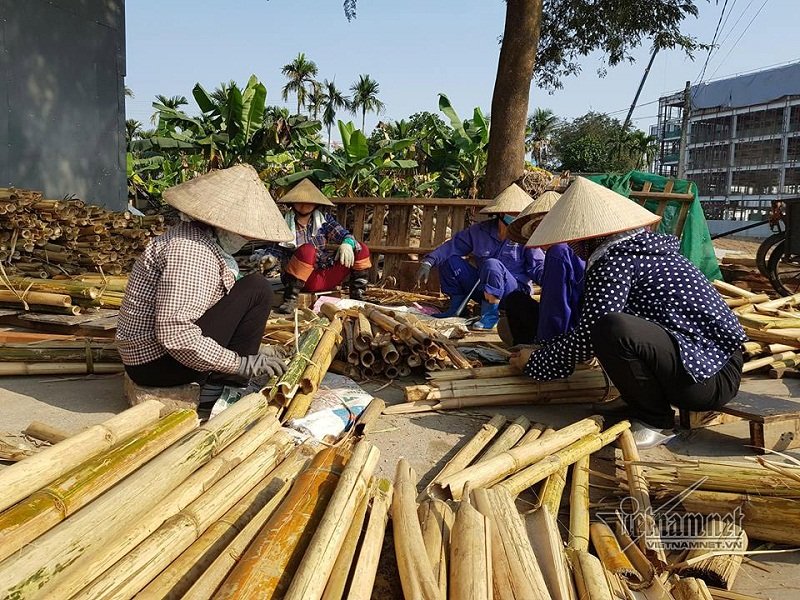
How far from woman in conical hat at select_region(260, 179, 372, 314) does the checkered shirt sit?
10.3ft

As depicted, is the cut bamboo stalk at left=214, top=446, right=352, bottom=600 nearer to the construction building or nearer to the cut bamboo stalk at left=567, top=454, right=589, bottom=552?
the cut bamboo stalk at left=567, top=454, right=589, bottom=552

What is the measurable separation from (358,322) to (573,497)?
236 cm

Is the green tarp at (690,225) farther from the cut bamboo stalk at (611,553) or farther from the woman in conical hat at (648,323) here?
the cut bamboo stalk at (611,553)

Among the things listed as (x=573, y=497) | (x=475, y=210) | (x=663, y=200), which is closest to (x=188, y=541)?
(x=573, y=497)

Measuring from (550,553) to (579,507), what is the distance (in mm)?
600

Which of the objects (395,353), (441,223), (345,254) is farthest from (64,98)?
(395,353)

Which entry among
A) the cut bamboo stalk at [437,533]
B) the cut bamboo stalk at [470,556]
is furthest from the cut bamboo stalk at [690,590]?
the cut bamboo stalk at [437,533]

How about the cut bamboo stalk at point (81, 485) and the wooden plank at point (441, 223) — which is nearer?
the cut bamboo stalk at point (81, 485)

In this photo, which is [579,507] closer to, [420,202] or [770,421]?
[770,421]

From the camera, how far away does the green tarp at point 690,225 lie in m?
7.49

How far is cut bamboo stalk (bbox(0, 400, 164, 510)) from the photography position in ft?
6.35

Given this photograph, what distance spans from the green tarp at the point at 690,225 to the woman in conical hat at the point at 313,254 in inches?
128

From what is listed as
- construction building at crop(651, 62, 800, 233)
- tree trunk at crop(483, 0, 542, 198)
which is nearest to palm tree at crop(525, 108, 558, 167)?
construction building at crop(651, 62, 800, 233)

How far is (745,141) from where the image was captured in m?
44.1
